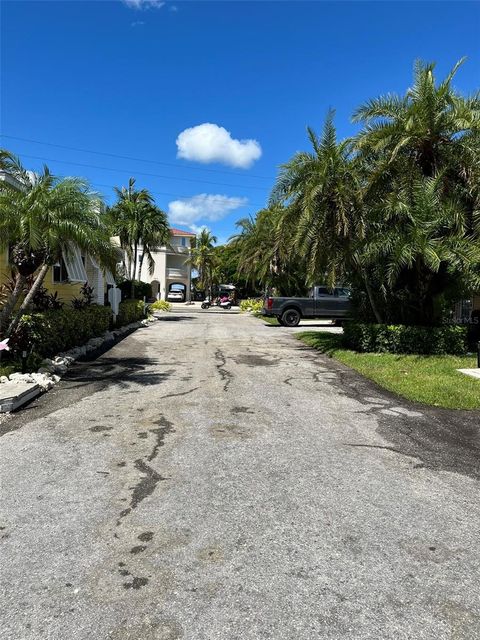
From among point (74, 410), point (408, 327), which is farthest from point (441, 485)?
point (408, 327)

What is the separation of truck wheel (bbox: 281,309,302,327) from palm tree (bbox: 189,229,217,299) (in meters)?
36.2

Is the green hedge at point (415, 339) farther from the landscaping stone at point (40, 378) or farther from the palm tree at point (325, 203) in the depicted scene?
the landscaping stone at point (40, 378)

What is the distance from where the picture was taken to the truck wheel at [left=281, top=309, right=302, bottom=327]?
24875 mm

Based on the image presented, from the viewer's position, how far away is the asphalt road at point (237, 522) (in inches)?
110

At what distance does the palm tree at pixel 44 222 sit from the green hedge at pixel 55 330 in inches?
11.2

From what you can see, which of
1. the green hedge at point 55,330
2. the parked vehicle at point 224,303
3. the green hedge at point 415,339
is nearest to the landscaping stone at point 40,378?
the green hedge at point 55,330

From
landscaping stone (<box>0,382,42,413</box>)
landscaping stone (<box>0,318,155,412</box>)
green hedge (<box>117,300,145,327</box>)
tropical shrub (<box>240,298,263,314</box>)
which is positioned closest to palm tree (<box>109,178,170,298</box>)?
green hedge (<box>117,300,145,327</box>)

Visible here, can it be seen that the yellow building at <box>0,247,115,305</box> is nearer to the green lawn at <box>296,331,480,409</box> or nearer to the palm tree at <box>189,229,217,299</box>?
the green lawn at <box>296,331,480,409</box>

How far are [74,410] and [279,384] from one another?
387 centimetres

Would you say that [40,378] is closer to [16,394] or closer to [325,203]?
[16,394]

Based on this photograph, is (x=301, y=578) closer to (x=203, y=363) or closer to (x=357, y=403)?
(x=357, y=403)

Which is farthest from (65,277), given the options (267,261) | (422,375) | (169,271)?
(169,271)

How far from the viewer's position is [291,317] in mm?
24984

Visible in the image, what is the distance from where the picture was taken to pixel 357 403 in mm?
8180
